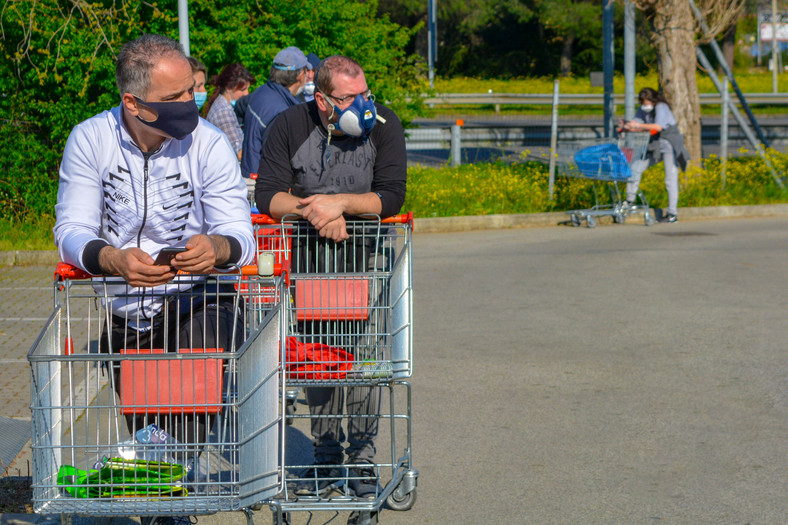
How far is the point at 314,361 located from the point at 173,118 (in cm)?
125

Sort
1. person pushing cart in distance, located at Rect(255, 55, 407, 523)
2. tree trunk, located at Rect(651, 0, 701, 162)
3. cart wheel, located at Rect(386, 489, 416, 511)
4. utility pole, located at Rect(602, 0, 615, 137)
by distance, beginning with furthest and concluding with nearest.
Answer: utility pole, located at Rect(602, 0, 615, 137)
tree trunk, located at Rect(651, 0, 701, 162)
cart wheel, located at Rect(386, 489, 416, 511)
person pushing cart in distance, located at Rect(255, 55, 407, 523)

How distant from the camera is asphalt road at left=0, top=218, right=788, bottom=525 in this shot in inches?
203

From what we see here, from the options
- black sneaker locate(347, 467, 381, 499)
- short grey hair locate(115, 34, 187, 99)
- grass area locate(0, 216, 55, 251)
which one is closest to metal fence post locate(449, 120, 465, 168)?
grass area locate(0, 216, 55, 251)

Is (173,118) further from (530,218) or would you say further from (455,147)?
(455,147)

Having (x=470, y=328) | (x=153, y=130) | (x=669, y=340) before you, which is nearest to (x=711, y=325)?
(x=669, y=340)

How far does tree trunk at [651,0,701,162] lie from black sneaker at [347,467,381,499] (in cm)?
1390

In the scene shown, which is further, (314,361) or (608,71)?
(608,71)

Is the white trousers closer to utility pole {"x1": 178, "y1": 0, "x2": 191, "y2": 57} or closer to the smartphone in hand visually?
utility pole {"x1": 178, "y1": 0, "x2": 191, "y2": 57}

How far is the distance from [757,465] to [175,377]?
3487 mm

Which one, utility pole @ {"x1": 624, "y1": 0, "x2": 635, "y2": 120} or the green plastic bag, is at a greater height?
utility pole @ {"x1": 624, "y1": 0, "x2": 635, "y2": 120}

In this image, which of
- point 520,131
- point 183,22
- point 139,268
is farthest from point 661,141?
point 520,131

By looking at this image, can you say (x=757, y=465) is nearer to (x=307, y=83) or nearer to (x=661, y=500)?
(x=661, y=500)

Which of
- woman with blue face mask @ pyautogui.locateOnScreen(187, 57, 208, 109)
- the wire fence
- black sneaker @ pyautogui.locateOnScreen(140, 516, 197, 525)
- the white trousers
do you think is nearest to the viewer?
black sneaker @ pyautogui.locateOnScreen(140, 516, 197, 525)

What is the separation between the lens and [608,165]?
48.3ft
